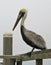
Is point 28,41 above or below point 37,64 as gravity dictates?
above

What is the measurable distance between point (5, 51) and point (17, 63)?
5.3 inches

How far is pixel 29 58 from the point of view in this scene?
155 cm

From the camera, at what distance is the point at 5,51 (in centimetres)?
168

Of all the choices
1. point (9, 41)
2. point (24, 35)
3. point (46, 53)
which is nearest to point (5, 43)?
point (9, 41)

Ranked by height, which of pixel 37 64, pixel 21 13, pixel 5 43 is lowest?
pixel 37 64

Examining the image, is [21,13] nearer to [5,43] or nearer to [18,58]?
[5,43]

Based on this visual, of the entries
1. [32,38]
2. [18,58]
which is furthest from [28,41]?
[18,58]

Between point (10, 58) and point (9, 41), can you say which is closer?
point (10, 58)

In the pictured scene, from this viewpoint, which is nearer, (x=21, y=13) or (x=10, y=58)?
(x=10, y=58)

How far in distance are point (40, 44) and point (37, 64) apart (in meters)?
0.14

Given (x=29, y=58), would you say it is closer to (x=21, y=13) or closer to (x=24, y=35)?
(x=24, y=35)

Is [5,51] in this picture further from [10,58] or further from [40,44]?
[40,44]

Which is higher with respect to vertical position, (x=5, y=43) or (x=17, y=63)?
(x=5, y=43)

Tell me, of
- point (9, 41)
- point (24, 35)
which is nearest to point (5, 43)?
point (9, 41)
